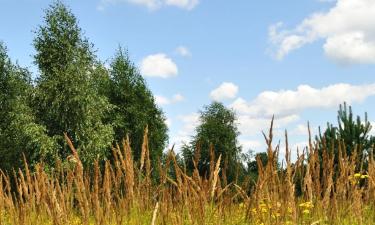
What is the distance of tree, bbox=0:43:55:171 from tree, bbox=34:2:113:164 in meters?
1.11

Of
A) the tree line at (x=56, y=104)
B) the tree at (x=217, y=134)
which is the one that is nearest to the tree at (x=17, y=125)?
the tree line at (x=56, y=104)

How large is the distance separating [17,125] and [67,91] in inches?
180

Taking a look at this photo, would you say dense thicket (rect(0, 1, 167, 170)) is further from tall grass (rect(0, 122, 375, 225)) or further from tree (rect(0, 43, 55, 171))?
tall grass (rect(0, 122, 375, 225))

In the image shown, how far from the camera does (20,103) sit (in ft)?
120

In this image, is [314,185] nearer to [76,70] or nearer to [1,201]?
Answer: [1,201]

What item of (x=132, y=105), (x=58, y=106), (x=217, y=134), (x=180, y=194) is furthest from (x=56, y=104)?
(x=217, y=134)

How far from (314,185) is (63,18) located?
32.0 m

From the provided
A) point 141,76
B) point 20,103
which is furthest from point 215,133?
point 20,103

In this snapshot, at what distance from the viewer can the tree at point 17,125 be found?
30703 mm

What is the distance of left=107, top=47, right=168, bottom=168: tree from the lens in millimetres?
41531

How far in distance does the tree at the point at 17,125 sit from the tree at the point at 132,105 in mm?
6659

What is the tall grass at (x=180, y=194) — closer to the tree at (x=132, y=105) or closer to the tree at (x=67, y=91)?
the tree at (x=67, y=91)

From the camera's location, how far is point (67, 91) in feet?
106

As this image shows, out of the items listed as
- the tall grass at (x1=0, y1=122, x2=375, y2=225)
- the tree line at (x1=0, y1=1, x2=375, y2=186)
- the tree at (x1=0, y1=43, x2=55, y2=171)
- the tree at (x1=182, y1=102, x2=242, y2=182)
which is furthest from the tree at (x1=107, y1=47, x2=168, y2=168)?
the tall grass at (x1=0, y1=122, x2=375, y2=225)
